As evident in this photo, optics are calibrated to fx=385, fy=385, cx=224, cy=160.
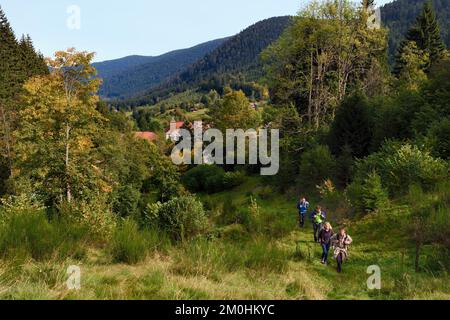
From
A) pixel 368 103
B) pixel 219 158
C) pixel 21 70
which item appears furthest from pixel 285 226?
pixel 21 70

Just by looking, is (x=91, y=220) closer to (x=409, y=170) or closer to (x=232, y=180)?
(x=409, y=170)

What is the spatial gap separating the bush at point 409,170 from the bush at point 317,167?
6495mm

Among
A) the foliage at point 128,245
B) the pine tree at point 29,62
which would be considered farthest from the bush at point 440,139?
the pine tree at point 29,62

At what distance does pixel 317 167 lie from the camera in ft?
86.2

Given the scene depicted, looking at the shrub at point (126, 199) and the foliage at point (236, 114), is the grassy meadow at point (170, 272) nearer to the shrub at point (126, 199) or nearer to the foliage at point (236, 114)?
the shrub at point (126, 199)

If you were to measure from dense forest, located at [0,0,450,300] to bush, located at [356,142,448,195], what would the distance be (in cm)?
6

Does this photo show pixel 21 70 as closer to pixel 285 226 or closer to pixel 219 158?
pixel 219 158

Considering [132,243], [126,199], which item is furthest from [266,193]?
[132,243]

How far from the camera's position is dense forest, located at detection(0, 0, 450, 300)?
261 inches

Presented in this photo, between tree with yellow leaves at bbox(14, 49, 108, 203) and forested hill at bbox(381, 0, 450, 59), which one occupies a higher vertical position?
forested hill at bbox(381, 0, 450, 59)

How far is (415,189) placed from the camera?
1548 cm

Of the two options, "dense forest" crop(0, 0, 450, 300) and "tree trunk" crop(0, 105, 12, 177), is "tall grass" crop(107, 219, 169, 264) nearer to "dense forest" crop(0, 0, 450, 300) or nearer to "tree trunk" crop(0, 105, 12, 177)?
"dense forest" crop(0, 0, 450, 300)

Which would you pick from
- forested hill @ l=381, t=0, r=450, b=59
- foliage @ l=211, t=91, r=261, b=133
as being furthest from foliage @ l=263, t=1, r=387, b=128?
forested hill @ l=381, t=0, r=450, b=59

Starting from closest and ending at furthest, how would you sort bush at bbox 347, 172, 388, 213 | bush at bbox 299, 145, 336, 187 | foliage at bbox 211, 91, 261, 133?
bush at bbox 347, 172, 388, 213, bush at bbox 299, 145, 336, 187, foliage at bbox 211, 91, 261, 133
